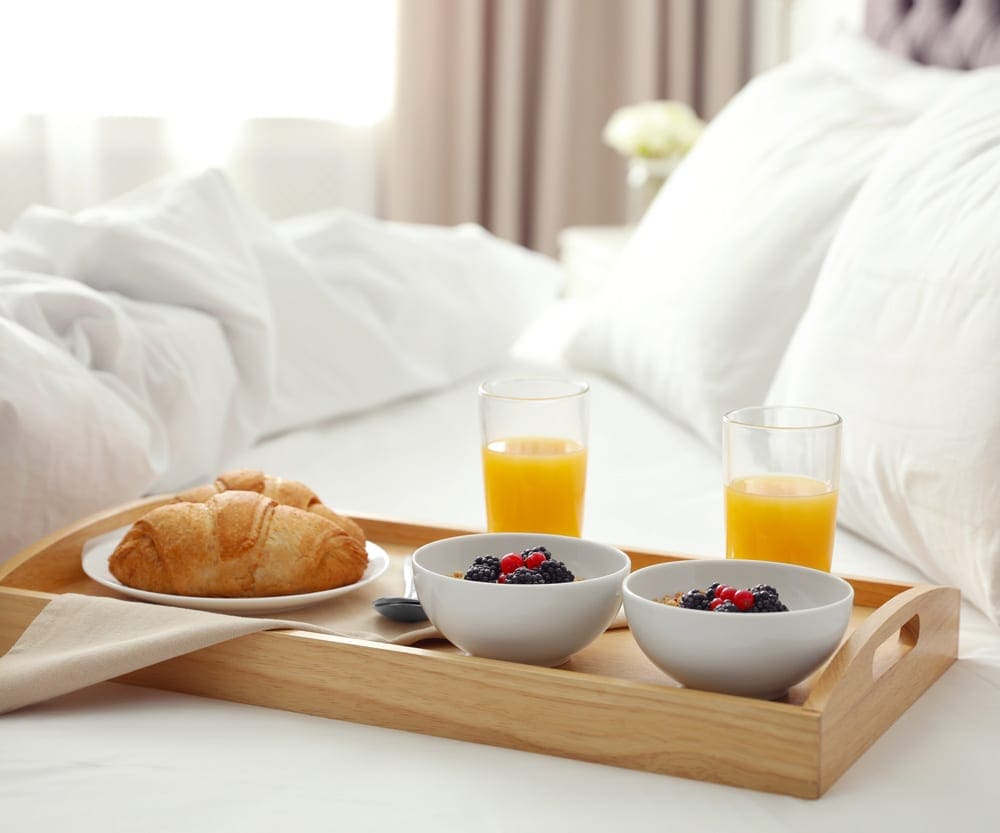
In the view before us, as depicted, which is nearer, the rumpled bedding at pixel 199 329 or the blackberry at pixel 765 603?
the blackberry at pixel 765 603

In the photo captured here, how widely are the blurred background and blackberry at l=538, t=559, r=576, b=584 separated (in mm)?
2714

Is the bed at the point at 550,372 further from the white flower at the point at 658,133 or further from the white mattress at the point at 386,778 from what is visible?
the white flower at the point at 658,133

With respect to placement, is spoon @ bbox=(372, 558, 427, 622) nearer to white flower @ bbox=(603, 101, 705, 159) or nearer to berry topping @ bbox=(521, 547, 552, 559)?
berry topping @ bbox=(521, 547, 552, 559)

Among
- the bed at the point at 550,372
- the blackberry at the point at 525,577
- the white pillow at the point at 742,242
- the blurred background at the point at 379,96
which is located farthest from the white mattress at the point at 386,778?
the blurred background at the point at 379,96

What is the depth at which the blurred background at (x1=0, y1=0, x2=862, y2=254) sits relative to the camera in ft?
10.8

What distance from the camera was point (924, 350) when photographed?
106cm

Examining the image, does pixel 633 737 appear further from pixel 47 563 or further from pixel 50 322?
pixel 50 322

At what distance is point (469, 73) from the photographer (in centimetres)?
353

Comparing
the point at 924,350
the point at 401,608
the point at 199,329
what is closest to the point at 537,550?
the point at 401,608

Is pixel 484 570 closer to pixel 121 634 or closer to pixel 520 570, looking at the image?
pixel 520 570

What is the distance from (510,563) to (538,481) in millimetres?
226

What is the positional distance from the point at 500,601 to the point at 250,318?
2.75 ft

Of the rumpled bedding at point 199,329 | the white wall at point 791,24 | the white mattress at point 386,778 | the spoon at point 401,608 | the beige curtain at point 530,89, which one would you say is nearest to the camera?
the white mattress at point 386,778

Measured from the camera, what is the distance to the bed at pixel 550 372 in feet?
2.36
